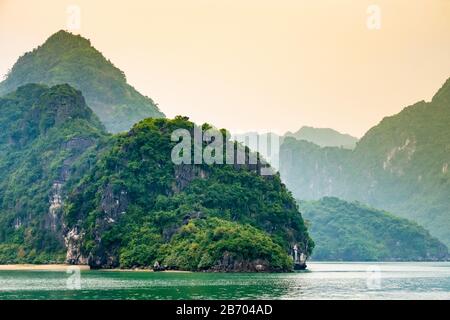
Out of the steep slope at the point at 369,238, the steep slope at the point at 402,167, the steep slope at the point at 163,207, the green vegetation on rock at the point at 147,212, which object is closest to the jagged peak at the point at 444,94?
the steep slope at the point at 402,167

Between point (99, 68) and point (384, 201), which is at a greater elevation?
point (99, 68)

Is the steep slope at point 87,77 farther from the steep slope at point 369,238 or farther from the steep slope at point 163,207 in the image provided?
Answer: the steep slope at point 163,207

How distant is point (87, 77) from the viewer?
127 m

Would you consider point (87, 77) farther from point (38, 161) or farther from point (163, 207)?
point (163, 207)

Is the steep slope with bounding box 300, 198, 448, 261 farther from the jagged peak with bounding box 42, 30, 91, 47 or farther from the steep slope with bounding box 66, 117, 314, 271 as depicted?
the steep slope with bounding box 66, 117, 314, 271

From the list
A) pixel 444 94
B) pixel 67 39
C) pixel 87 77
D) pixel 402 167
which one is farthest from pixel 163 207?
pixel 402 167

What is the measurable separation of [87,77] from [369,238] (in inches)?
1800

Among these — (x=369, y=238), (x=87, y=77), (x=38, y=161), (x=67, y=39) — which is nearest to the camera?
(x=38, y=161)

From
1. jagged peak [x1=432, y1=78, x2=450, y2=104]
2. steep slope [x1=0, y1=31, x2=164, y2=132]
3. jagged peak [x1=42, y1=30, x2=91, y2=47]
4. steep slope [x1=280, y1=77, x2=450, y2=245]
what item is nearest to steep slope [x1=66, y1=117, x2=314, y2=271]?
steep slope [x1=0, y1=31, x2=164, y2=132]

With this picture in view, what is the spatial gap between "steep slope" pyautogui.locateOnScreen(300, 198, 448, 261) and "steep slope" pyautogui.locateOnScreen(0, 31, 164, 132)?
3022 cm

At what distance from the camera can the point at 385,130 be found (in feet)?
590

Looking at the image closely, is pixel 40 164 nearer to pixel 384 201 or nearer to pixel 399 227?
pixel 399 227
